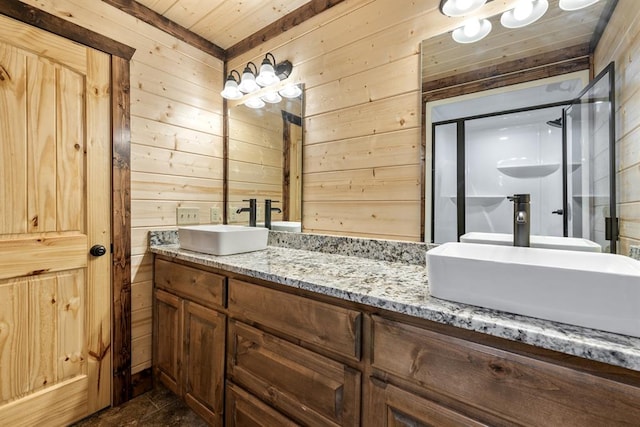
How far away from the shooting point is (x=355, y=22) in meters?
1.57

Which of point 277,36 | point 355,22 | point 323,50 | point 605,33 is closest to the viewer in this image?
point 605,33

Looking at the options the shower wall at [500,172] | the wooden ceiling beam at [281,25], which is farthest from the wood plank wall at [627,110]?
the wooden ceiling beam at [281,25]

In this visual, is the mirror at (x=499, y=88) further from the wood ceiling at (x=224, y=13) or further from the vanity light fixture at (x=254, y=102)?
the vanity light fixture at (x=254, y=102)

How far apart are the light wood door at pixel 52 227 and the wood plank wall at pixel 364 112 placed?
3.74ft

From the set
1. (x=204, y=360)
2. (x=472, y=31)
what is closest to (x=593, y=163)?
(x=472, y=31)

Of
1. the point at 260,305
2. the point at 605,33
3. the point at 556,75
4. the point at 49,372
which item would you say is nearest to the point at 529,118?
the point at 556,75

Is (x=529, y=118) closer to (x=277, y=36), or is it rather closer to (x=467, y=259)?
(x=467, y=259)

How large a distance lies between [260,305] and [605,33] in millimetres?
1542

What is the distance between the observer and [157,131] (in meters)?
1.84

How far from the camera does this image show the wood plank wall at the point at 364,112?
1.39 m

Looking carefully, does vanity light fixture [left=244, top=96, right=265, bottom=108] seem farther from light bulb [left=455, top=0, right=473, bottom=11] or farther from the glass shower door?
Result: the glass shower door

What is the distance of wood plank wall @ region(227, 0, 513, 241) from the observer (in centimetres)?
139

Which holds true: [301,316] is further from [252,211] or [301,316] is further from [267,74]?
[267,74]

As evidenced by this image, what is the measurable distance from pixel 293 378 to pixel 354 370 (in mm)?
277
